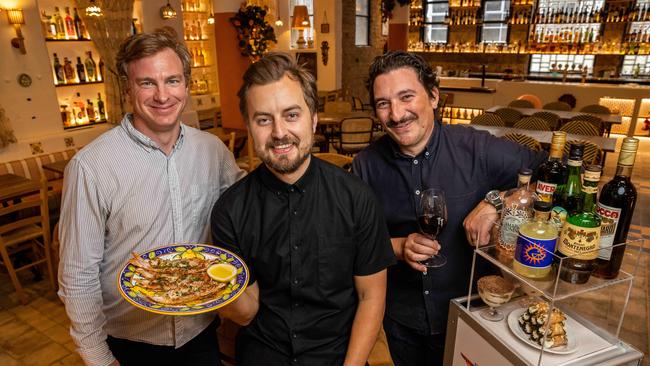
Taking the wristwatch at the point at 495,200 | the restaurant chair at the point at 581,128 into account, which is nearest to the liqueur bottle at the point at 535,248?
the wristwatch at the point at 495,200

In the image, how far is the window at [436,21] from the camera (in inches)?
458

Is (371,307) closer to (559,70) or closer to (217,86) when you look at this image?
(217,86)

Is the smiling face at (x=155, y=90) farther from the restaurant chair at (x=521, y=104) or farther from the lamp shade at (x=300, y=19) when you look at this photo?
the lamp shade at (x=300, y=19)

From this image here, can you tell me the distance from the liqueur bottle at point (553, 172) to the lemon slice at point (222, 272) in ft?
3.36

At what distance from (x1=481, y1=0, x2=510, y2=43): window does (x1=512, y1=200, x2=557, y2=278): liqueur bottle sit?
10754 mm

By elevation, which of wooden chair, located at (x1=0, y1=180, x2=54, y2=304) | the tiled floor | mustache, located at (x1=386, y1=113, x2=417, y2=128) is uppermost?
mustache, located at (x1=386, y1=113, x2=417, y2=128)

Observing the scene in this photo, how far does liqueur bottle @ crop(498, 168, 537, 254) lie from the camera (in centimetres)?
138

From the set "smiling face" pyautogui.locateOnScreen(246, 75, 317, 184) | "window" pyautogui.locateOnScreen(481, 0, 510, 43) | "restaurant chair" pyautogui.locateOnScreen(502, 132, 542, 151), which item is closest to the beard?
"smiling face" pyautogui.locateOnScreen(246, 75, 317, 184)

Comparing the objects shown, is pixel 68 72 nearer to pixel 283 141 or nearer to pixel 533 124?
pixel 283 141

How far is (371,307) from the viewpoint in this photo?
1.60 m

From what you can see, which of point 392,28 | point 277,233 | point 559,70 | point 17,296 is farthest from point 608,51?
point 17,296

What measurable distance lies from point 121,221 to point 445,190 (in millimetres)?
1288

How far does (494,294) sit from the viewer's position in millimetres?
1463

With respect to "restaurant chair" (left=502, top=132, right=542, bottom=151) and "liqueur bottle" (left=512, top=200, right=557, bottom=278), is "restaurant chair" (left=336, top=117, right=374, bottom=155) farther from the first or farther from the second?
"liqueur bottle" (left=512, top=200, right=557, bottom=278)
